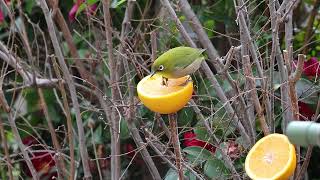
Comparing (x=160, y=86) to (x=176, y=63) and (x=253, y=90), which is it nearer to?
(x=176, y=63)

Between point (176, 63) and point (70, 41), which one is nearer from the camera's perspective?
point (176, 63)

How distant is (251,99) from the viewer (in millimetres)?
1522

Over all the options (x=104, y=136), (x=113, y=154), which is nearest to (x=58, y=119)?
(x=104, y=136)

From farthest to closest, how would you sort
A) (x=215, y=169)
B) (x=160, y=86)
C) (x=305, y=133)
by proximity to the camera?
(x=215, y=169)
(x=160, y=86)
(x=305, y=133)

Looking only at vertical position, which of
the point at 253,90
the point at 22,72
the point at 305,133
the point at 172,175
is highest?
the point at 305,133

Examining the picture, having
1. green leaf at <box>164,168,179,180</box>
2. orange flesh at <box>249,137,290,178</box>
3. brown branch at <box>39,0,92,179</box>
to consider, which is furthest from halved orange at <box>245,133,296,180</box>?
brown branch at <box>39,0,92,179</box>

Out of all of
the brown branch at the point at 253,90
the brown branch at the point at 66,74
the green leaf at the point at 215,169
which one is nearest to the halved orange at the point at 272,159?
the brown branch at the point at 253,90

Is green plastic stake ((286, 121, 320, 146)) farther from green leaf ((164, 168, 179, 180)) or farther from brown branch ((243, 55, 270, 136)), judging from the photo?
green leaf ((164, 168, 179, 180))

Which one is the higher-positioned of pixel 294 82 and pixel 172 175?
pixel 294 82

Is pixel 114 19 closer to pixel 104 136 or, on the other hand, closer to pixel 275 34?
pixel 104 136

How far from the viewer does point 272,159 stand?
130cm

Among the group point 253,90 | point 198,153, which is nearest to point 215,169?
point 198,153

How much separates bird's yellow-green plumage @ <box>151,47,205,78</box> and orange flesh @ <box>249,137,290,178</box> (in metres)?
0.23

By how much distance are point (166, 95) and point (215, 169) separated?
40 centimetres
